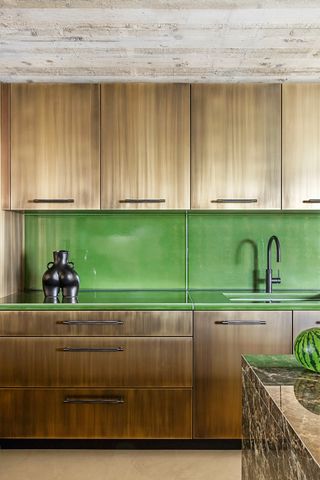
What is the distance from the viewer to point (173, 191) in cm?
306

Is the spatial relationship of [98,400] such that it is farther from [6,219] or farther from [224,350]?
[6,219]

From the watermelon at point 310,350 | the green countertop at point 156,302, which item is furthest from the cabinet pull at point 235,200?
the watermelon at point 310,350

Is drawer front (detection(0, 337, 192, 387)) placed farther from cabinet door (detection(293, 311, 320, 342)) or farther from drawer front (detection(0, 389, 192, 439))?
cabinet door (detection(293, 311, 320, 342))

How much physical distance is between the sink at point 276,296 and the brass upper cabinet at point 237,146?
2.09ft

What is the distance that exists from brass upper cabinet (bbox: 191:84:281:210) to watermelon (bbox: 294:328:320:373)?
1.75m

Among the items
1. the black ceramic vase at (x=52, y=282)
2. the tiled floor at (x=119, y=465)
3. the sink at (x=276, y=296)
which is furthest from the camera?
the sink at (x=276, y=296)

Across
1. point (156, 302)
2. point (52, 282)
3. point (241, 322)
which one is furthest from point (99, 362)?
point (241, 322)

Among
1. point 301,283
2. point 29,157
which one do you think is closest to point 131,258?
point 29,157

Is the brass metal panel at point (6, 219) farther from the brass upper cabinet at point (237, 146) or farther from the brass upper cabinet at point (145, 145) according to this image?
the brass upper cabinet at point (237, 146)

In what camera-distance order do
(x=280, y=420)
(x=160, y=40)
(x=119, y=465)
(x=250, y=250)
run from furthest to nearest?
1. (x=250, y=250)
2. (x=119, y=465)
3. (x=160, y=40)
4. (x=280, y=420)

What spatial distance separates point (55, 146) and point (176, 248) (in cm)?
110

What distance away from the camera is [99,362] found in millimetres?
2799

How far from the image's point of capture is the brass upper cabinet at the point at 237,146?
3064 millimetres

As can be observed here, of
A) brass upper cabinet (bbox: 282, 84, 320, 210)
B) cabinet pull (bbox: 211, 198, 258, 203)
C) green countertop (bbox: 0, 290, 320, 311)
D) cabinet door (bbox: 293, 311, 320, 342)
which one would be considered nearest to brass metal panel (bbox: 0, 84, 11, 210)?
green countertop (bbox: 0, 290, 320, 311)
